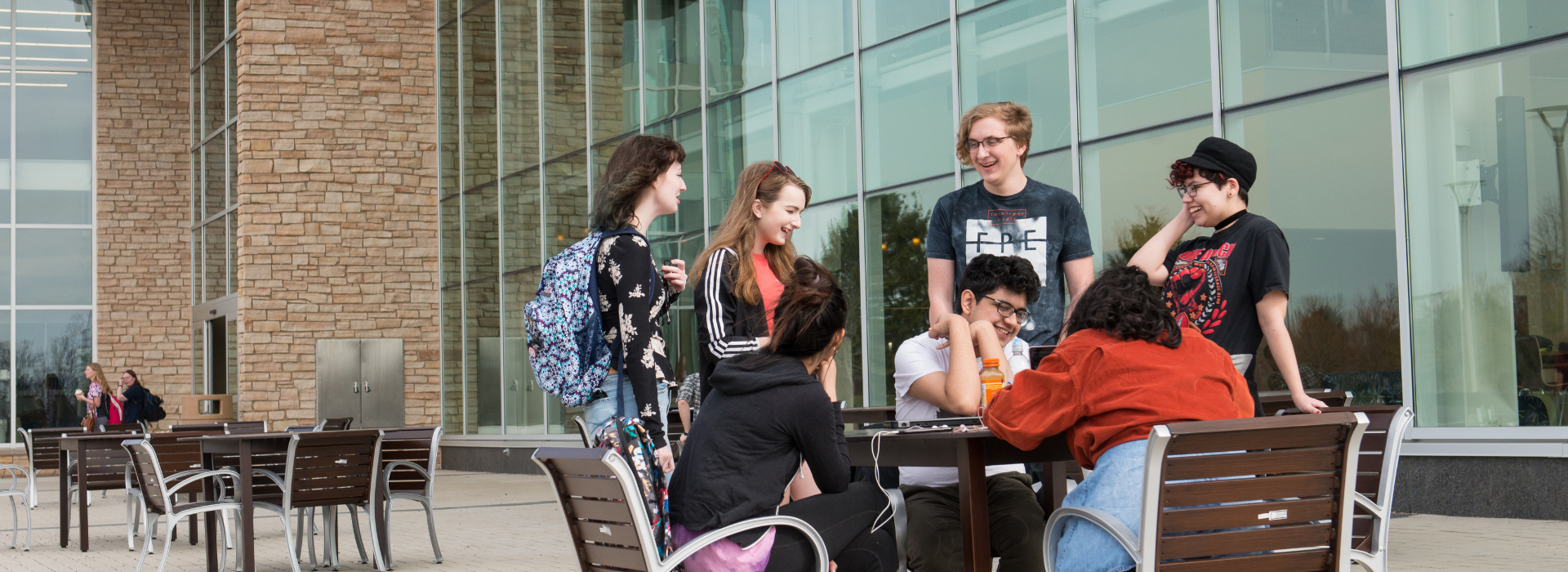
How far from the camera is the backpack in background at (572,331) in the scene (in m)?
3.52

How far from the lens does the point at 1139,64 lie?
32.1 feet

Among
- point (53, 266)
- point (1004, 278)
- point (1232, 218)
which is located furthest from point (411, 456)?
point (53, 266)

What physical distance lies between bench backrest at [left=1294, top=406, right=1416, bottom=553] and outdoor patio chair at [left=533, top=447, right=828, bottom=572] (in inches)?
54.4

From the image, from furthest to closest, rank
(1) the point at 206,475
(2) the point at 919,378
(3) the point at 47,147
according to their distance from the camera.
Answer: (3) the point at 47,147 < (1) the point at 206,475 < (2) the point at 919,378

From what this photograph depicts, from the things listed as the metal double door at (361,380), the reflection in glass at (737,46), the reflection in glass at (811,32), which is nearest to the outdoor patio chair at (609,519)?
the reflection in glass at (811,32)

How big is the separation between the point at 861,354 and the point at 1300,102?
4536mm

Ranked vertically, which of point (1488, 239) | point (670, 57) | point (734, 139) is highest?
point (670, 57)

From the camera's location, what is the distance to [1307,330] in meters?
8.66

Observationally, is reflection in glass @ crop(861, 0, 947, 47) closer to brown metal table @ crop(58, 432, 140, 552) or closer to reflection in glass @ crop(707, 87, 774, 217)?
reflection in glass @ crop(707, 87, 774, 217)

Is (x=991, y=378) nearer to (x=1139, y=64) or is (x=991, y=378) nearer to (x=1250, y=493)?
(x=1250, y=493)

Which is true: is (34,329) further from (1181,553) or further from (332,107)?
(1181,553)

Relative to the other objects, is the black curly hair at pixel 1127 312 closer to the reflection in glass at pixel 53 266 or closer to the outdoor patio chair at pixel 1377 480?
the outdoor patio chair at pixel 1377 480

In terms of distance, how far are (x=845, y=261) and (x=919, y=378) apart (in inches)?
335

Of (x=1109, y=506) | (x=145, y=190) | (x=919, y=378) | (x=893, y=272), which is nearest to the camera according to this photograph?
(x=1109, y=506)
